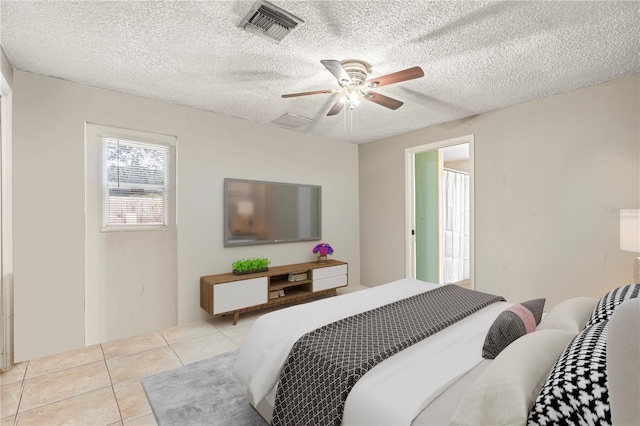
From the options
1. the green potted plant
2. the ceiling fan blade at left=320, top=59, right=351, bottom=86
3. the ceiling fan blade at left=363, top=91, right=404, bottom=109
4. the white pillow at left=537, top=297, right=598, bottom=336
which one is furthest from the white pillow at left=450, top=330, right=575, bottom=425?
the green potted plant

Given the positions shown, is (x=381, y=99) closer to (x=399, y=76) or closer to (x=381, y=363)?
(x=399, y=76)

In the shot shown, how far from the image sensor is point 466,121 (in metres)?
3.71

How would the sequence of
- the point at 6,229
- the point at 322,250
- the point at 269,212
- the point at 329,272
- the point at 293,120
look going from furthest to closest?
the point at 322,250 → the point at 329,272 → the point at 269,212 → the point at 293,120 → the point at 6,229

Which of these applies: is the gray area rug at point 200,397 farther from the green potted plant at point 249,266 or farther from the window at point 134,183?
the window at point 134,183

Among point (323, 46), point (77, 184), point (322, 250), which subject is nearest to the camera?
point (323, 46)

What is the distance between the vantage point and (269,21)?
183 cm

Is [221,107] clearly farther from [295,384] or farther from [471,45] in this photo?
[295,384]

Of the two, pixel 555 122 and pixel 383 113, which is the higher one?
pixel 383 113

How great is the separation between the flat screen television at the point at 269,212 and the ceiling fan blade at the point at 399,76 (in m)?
2.16

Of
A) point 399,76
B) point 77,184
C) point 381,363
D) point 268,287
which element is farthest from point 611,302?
point 77,184

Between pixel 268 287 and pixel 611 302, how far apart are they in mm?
2944

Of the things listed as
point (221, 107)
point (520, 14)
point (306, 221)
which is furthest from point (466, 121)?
point (221, 107)

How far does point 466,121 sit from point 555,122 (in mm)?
907

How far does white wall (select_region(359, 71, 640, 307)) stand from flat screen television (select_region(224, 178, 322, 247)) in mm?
1952
